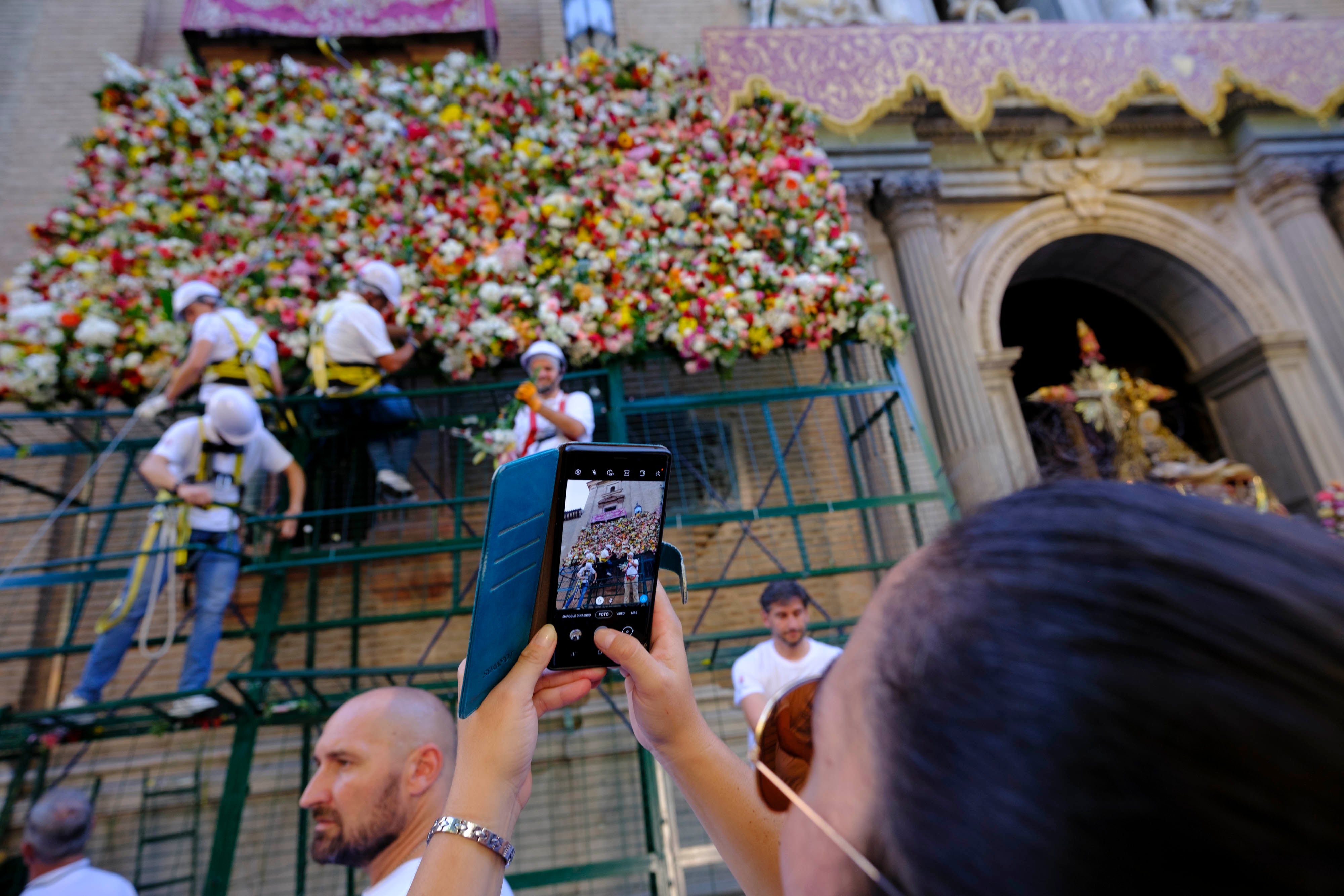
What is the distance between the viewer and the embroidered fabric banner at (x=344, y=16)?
28.6 feet

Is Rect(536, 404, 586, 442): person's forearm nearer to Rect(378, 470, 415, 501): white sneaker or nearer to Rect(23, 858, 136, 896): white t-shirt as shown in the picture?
Rect(378, 470, 415, 501): white sneaker

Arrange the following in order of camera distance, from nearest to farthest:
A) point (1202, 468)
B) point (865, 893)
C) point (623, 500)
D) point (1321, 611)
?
1. point (1321, 611)
2. point (865, 893)
3. point (623, 500)
4. point (1202, 468)

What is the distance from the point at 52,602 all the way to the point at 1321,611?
919cm

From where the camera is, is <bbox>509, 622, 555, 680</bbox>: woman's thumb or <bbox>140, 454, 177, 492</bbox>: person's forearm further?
<bbox>140, 454, 177, 492</bbox>: person's forearm

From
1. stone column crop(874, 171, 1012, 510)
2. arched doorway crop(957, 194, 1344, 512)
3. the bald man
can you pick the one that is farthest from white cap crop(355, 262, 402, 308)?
arched doorway crop(957, 194, 1344, 512)

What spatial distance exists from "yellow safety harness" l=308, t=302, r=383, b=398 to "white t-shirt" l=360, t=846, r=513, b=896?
4189 millimetres

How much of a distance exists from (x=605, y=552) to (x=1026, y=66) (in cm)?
857

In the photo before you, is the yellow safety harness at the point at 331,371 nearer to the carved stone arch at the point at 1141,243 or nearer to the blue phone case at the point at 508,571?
the blue phone case at the point at 508,571

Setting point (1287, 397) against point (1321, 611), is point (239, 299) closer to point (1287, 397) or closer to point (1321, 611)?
point (1321, 611)

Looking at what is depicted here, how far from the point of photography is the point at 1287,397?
8508 mm

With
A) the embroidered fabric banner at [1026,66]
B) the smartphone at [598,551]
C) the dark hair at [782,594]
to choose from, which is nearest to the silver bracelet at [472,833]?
the smartphone at [598,551]

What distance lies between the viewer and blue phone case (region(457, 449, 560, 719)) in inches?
43.1

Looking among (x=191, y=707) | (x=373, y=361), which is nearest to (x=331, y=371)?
(x=373, y=361)

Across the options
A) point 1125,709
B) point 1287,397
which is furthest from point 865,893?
point 1287,397
